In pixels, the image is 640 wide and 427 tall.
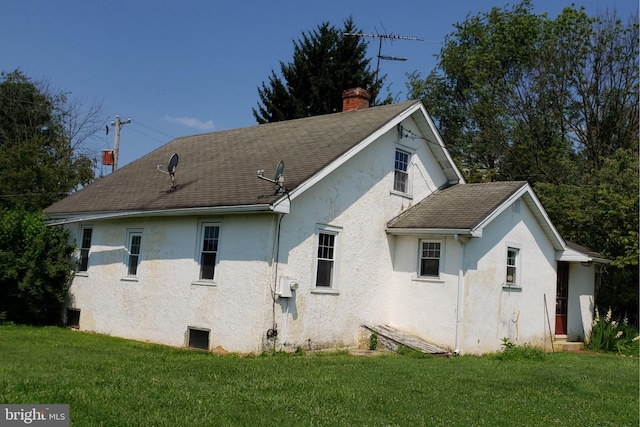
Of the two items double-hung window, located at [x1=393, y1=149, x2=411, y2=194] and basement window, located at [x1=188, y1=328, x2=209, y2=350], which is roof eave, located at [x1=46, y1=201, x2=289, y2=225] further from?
double-hung window, located at [x1=393, y1=149, x2=411, y2=194]

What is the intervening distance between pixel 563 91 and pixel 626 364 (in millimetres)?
20156

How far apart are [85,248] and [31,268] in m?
1.59

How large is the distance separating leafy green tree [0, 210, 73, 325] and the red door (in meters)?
14.6

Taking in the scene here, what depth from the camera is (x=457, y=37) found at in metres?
39.6

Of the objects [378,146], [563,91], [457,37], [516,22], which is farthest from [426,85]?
[378,146]

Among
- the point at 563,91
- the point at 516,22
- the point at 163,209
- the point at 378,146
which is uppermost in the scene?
the point at 516,22

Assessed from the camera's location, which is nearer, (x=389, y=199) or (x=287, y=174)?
(x=287, y=174)

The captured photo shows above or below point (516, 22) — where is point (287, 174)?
below

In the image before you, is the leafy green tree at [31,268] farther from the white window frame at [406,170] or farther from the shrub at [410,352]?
the shrub at [410,352]

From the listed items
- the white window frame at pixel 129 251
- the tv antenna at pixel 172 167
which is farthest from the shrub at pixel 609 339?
the white window frame at pixel 129 251

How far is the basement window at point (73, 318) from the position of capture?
1740 cm

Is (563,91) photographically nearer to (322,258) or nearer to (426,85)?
(426,85)

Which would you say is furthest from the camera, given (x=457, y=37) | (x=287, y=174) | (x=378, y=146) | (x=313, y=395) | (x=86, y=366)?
(x=457, y=37)

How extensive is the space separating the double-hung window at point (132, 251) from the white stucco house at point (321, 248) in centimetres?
3
